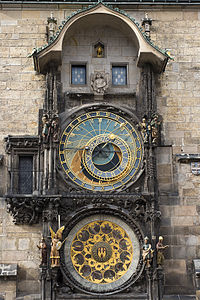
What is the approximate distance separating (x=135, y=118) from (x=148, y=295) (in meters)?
3.52

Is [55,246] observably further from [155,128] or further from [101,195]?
[155,128]

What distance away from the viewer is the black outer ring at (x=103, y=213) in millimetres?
11766

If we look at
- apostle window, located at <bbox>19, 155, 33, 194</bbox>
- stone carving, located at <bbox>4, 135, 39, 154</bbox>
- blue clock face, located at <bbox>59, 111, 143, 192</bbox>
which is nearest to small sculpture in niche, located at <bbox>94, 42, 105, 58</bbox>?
blue clock face, located at <bbox>59, 111, 143, 192</bbox>

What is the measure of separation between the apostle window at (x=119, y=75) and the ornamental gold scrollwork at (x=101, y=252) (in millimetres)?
3048

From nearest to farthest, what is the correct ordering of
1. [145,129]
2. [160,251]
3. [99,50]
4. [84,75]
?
[160,251]
[145,129]
[84,75]
[99,50]

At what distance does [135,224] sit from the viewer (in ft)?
39.8

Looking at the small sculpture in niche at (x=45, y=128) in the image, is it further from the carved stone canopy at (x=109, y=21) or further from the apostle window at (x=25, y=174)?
the carved stone canopy at (x=109, y=21)

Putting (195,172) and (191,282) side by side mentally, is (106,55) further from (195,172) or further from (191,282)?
(191,282)

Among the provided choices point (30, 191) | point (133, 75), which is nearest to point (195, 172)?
point (133, 75)

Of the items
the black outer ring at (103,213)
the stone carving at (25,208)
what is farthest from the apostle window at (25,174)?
the black outer ring at (103,213)

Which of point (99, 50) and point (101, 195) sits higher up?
point (99, 50)

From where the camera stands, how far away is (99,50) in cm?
1357

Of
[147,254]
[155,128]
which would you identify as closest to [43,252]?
[147,254]

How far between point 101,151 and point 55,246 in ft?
7.18
